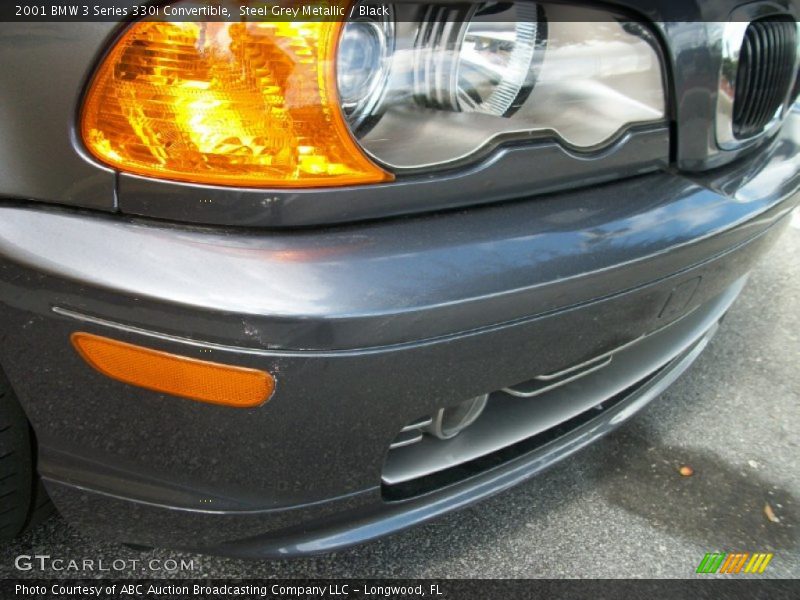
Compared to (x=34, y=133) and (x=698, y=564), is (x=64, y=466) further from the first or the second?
(x=698, y=564)

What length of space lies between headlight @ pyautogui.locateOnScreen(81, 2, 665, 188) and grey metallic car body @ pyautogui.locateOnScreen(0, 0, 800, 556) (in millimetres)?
38

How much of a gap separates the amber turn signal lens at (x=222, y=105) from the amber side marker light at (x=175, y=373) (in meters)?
0.25

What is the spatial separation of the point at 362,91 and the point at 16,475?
38.2 inches

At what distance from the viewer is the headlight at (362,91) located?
914 millimetres

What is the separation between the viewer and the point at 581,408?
147 centimetres

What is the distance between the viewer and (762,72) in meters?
1.59

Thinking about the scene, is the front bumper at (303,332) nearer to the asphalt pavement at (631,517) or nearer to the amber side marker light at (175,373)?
the amber side marker light at (175,373)

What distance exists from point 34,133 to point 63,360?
329 mm

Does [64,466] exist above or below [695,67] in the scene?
below

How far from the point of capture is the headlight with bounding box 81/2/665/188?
91cm

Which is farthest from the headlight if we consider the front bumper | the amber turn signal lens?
the front bumper

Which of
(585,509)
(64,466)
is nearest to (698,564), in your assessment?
(585,509)

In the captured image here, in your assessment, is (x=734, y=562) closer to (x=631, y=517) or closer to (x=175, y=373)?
(x=631, y=517)

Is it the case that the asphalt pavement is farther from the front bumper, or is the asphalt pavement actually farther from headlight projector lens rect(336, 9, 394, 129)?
headlight projector lens rect(336, 9, 394, 129)
